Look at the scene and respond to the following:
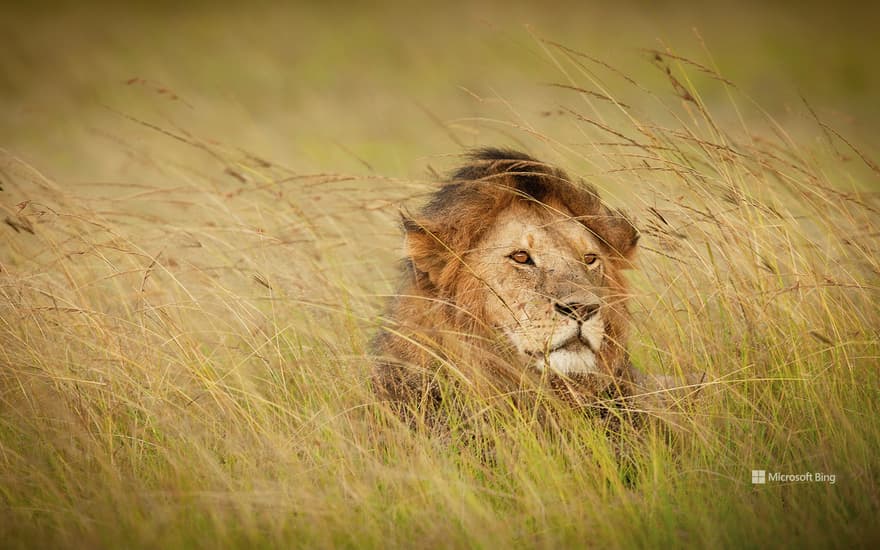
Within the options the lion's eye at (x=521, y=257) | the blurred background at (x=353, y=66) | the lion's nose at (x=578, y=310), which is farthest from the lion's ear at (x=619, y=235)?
the blurred background at (x=353, y=66)

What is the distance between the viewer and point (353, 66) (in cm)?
3484

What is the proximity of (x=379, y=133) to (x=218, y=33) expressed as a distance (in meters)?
21.8

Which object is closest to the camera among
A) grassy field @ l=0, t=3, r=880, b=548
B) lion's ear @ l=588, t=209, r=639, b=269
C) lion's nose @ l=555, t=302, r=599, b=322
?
grassy field @ l=0, t=3, r=880, b=548

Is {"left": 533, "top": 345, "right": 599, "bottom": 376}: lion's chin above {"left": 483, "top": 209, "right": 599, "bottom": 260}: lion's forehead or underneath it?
underneath

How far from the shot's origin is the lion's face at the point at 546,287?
3.55 meters

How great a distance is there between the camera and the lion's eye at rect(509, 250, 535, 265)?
391 centimetres

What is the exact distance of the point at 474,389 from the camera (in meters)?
3.74

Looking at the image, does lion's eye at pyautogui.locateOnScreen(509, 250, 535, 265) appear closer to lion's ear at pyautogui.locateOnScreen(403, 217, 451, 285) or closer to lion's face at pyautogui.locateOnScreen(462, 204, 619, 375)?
lion's face at pyautogui.locateOnScreen(462, 204, 619, 375)

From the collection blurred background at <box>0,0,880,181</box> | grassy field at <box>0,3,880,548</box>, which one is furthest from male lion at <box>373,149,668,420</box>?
blurred background at <box>0,0,880,181</box>

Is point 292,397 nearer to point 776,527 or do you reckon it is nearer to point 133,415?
point 133,415

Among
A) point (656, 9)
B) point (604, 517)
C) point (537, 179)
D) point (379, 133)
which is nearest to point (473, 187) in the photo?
point (537, 179)

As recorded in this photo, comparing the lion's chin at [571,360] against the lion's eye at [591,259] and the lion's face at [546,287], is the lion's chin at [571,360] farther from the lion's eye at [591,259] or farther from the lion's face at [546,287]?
the lion's eye at [591,259]

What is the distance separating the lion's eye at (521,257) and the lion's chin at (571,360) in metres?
0.53

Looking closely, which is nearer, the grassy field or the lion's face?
the grassy field
